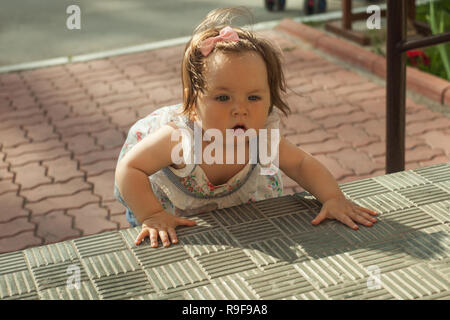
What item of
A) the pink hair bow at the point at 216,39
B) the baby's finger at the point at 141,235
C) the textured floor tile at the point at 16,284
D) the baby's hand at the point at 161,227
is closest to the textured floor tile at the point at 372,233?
the baby's hand at the point at 161,227

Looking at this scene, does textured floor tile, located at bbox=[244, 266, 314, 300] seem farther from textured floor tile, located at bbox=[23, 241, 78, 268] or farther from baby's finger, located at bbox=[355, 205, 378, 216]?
textured floor tile, located at bbox=[23, 241, 78, 268]

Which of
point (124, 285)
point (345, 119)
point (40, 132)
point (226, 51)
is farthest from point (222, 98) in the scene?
point (40, 132)

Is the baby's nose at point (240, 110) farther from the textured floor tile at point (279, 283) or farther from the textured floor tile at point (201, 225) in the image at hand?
the textured floor tile at point (279, 283)

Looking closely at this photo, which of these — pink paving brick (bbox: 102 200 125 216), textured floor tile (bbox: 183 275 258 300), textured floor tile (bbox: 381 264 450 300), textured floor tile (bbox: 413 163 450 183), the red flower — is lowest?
pink paving brick (bbox: 102 200 125 216)

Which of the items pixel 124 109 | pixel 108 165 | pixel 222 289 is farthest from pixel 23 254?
pixel 124 109

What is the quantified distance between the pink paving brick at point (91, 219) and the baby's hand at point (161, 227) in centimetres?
126

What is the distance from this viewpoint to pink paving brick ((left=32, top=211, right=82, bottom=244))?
3.27m

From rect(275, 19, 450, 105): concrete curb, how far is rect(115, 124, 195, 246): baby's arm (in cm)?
298

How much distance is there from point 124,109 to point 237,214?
9.74ft

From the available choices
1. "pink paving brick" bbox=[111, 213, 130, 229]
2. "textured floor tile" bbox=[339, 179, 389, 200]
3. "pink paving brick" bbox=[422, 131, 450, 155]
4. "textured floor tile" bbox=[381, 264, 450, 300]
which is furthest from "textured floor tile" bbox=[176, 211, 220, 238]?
"pink paving brick" bbox=[422, 131, 450, 155]

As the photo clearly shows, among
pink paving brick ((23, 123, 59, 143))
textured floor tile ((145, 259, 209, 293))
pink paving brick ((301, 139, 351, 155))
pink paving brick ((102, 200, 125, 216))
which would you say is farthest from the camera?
pink paving brick ((23, 123, 59, 143))

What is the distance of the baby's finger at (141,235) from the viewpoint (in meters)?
2.00

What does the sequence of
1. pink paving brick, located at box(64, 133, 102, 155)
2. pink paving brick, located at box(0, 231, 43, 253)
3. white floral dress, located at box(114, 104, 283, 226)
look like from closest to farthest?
1. white floral dress, located at box(114, 104, 283, 226)
2. pink paving brick, located at box(0, 231, 43, 253)
3. pink paving brick, located at box(64, 133, 102, 155)

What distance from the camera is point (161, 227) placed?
2053 mm
